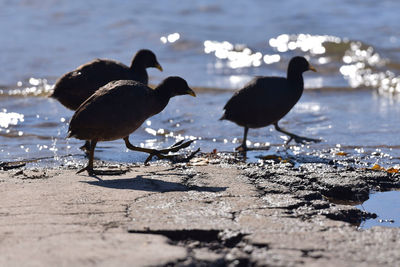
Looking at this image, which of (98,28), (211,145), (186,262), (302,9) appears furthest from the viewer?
(302,9)

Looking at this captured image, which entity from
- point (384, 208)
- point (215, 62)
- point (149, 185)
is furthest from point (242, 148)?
point (215, 62)

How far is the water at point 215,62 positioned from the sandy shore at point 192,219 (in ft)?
4.68

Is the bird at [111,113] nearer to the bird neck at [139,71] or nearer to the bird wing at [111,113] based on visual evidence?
the bird wing at [111,113]

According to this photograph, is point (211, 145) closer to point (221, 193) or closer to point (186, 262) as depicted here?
point (221, 193)

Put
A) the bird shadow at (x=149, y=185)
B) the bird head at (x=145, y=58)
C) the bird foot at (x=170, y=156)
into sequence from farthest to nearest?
1. the bird head at (x=145, y=58)
2. the bird foot at (x=170, y=156)
3. the bird shadow at (x=149, y=185)

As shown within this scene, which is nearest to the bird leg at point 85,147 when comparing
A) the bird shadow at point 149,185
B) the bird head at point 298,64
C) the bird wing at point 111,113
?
the bird wing at point 111,113

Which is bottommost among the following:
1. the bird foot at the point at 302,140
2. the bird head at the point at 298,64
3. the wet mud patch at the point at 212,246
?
the wet mud patch at the point at 212,246

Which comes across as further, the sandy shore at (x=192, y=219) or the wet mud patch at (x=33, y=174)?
the wet mud patch at (x=33, y=174)

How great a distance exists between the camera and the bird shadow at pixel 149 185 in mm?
4914

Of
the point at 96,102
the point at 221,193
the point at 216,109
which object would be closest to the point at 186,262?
the point at 221,193

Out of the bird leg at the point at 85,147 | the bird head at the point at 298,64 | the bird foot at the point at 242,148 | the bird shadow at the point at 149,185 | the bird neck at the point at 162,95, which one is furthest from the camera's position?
the bird head at the point at 298,64

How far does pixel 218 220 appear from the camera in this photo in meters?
4.12

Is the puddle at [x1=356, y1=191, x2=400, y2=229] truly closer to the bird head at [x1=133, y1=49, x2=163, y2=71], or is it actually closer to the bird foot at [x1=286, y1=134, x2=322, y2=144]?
the bird foot at [x1=286, y1=134, x2=322, y2=144]

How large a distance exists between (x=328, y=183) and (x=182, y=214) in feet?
4.81
